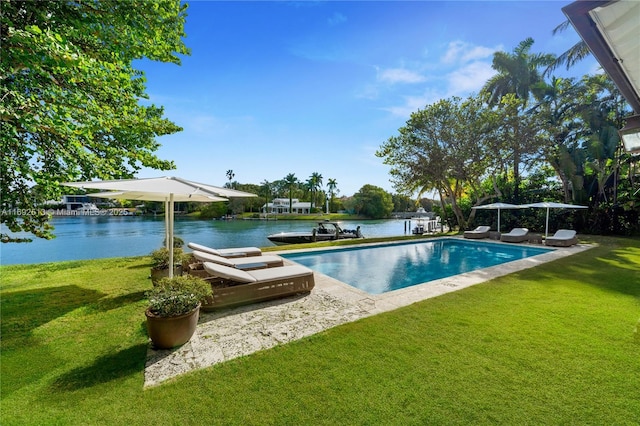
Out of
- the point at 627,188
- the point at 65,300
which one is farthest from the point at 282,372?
the point at 627,188

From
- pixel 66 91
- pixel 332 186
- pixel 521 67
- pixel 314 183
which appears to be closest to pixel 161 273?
pixel 66 91

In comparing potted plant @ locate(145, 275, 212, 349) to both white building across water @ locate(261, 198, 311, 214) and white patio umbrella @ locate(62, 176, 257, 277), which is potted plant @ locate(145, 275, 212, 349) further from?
white building across water @ locate(261, 198, 311, 214)

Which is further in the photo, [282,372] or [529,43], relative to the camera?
[529,43]

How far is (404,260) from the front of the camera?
11.2 meters

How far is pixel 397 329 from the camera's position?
12.9 feet

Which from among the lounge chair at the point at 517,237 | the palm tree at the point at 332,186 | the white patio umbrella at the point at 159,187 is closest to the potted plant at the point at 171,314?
the white patio umbrella at the point at 159,187

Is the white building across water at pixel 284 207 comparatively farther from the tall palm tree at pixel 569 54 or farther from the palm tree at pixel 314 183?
the tall palm tree at pixel 569 54

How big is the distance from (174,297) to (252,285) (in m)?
1.70

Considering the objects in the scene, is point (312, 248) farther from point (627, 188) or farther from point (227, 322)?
point (627, 188)

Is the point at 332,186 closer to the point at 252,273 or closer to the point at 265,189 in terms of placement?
the point at 265,189

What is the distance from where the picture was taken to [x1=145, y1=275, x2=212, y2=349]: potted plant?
3.34 m

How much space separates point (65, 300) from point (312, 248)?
807cm

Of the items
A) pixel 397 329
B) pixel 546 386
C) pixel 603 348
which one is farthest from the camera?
pixel 397 329

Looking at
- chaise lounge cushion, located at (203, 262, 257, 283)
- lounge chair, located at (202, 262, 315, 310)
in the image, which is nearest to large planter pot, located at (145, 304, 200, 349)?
lounge chair, located at (202, 262, 315, 310)
